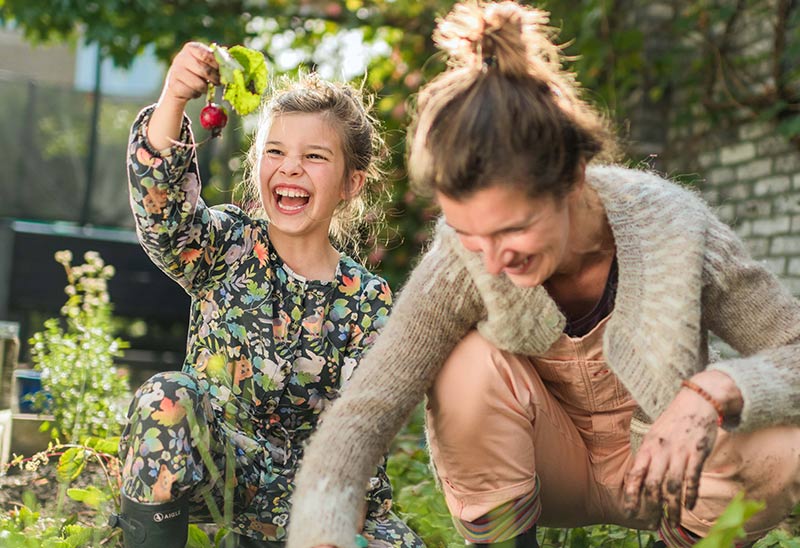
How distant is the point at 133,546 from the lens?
1955 mm

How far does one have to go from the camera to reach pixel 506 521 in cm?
186

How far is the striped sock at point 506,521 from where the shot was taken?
1859 mm

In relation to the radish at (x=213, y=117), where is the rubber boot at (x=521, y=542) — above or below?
below

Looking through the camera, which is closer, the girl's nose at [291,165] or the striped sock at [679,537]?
the striped sock at [679,537]

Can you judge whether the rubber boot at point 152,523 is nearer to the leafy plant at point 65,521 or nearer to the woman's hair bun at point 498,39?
the leafy plant at point 65,521

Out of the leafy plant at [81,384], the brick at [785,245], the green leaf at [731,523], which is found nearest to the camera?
the green leaf at [731,523]

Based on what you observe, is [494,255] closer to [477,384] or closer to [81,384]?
[477,384]

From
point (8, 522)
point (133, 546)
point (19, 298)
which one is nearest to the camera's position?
point (133, 546)

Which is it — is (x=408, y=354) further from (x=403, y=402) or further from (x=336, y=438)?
(x=336, y=438)

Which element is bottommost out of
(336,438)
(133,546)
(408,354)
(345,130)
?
(133,546)

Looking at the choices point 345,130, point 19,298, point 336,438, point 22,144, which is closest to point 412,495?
point 345,130

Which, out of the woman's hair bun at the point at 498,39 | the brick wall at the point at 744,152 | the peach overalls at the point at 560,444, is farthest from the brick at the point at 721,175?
the woman's hair bun at the point at 498,39

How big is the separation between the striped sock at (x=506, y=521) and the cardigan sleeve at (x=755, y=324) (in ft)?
1.36

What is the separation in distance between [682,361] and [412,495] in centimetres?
136
